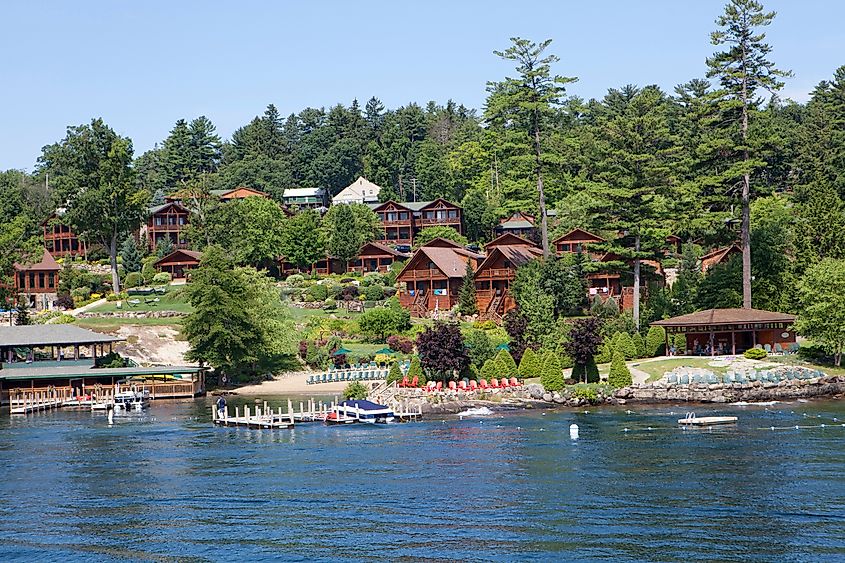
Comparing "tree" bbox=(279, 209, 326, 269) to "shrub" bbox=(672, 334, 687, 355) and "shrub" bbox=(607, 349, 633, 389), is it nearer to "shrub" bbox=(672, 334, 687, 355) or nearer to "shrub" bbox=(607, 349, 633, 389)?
"shrub" bbox=(672, 334, 687, 355)

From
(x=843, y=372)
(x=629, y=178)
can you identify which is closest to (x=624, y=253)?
(x=629, y=178)

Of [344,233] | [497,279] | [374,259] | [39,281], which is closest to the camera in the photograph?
[497,279]

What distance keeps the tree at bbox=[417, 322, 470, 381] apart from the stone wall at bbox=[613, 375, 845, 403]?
947cm

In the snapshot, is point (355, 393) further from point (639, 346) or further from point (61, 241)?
point (61, 241)

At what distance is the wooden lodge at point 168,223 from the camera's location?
136m

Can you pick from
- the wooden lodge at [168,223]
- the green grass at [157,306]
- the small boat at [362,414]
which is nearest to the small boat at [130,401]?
the small boat at [362,414]

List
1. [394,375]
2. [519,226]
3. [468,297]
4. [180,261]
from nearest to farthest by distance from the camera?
[394,375]
[468,297]
[180,261]
[519,226]

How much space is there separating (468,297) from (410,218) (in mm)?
41051

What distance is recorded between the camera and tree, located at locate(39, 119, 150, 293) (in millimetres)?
111750

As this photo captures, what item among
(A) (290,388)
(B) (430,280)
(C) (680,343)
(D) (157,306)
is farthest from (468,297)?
(D) (157,306)

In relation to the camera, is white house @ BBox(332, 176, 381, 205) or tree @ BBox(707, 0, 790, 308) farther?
white house @ BBox(332, 176, 381, 205)

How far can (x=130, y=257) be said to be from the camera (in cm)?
12419

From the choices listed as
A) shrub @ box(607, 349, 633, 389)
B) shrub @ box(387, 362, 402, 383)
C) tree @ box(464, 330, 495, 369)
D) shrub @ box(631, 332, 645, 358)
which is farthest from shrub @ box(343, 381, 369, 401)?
shrub @ box(631, 332, 645, 358)

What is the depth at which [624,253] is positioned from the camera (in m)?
84.4
